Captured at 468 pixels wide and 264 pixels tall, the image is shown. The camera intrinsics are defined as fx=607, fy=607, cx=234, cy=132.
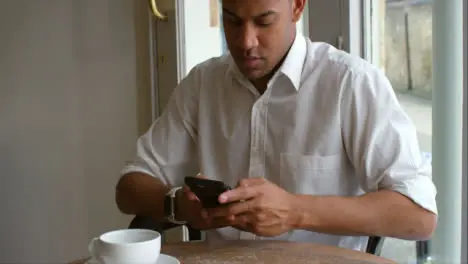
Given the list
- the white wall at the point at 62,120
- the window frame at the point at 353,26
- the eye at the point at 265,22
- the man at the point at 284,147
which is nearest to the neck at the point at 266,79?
the man at the point at 284,147

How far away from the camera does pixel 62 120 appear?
2.39 metres

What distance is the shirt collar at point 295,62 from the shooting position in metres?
1.40

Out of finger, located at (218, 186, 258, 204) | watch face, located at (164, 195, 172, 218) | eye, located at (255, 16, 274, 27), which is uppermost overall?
eye, located at (255, 16, 274, 27)

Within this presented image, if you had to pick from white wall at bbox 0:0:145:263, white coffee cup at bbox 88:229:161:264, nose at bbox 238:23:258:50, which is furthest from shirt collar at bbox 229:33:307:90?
white wall at bbox 0:0:145:263

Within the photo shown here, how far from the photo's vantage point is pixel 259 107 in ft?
4.72

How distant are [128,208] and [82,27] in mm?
1139

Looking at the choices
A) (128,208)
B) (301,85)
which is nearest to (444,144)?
(301,85)

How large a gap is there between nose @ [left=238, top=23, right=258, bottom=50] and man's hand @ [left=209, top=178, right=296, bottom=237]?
0.33 m

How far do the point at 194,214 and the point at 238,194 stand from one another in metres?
0.17

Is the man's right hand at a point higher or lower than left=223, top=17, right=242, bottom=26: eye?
lower

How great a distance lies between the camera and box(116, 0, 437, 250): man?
120 cm

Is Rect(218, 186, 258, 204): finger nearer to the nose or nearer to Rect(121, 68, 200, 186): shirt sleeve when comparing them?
the nose

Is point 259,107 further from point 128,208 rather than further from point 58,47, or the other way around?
point 58,47

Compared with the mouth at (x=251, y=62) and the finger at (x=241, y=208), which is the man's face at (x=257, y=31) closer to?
the mouth at (x=251, y=62)
